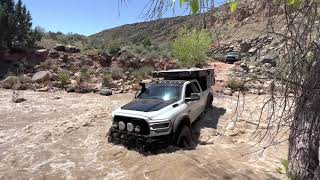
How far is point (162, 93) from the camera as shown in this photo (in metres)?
10.6

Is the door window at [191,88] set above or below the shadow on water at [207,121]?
above

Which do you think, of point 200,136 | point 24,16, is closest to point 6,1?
point 24,16

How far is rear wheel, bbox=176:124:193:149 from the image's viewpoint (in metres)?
9.26

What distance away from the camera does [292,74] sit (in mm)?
3576

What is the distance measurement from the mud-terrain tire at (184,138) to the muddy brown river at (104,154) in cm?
21

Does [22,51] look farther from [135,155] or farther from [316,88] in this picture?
[316,88]

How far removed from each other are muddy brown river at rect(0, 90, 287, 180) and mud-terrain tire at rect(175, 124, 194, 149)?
0.69ft

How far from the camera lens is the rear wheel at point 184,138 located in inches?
364

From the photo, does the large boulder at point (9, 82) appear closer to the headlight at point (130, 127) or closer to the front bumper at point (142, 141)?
the front bumper at point (142, 141)

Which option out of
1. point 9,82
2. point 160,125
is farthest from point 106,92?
point 160,125

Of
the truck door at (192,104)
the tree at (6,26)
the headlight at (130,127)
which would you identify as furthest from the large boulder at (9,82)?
the headlight at (130,127)

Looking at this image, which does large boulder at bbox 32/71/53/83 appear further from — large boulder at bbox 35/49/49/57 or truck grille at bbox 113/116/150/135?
truck grille at bbox 113/116/150/135

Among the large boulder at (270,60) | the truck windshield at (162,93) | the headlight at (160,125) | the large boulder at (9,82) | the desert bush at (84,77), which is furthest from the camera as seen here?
the desert bush at (84,77)

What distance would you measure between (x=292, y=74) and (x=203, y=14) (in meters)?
0.99
